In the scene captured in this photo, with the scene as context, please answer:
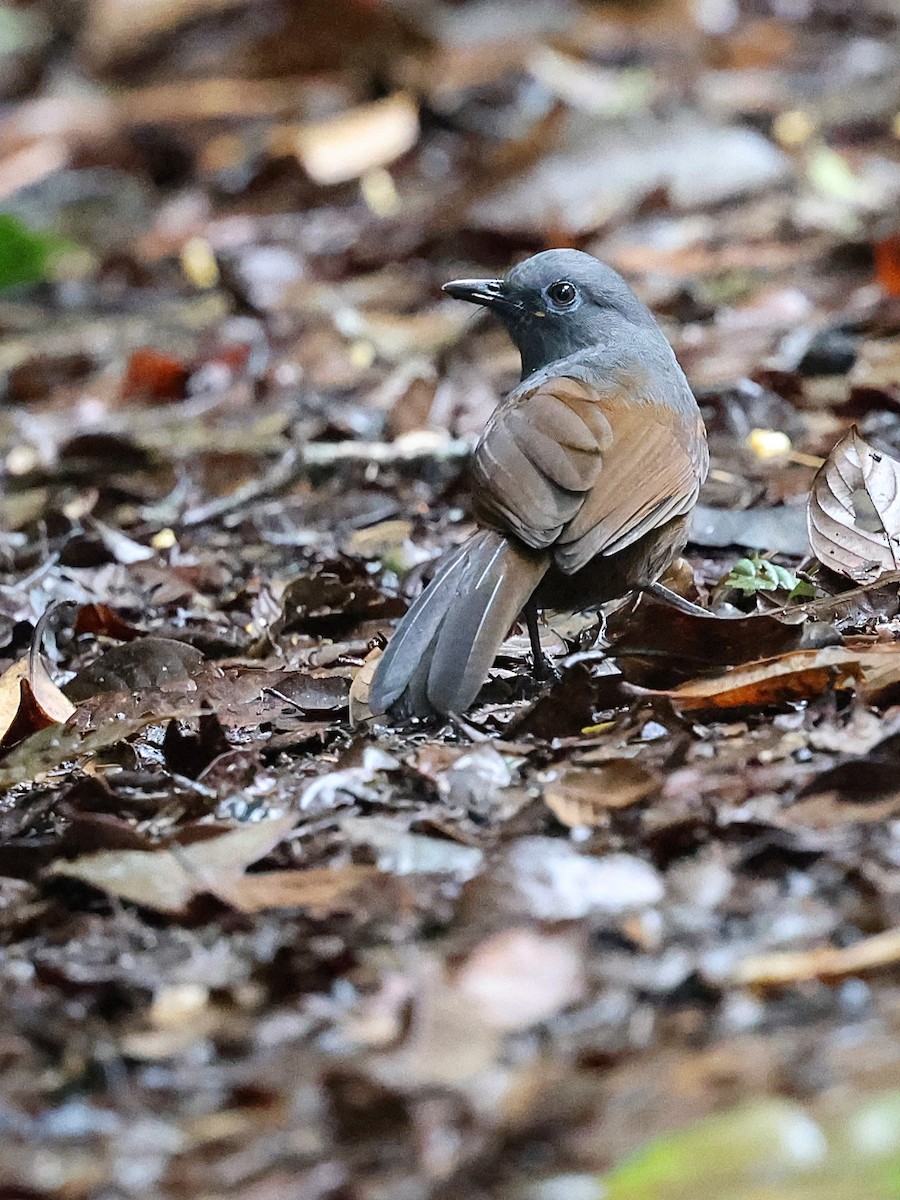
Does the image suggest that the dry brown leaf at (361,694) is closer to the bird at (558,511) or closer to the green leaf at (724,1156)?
the bird at (558,511)

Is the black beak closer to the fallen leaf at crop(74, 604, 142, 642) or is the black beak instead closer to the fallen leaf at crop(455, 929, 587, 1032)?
the fallen leaf at crop(74, 604, 142, 642)

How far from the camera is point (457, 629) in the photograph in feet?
11.7

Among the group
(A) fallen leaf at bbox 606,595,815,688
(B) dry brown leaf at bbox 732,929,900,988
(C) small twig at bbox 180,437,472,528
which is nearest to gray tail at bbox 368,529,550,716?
(A) fallen leaf at bbox 606,595,815,688

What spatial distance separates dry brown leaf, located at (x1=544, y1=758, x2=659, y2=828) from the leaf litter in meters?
0.01

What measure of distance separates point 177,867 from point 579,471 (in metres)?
1.40

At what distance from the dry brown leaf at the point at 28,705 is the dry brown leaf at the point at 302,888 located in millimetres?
1206

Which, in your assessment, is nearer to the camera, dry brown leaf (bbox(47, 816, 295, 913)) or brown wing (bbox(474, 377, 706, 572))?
dry brown leaf (bbox(47, 816, 295, 913))

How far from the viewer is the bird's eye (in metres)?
4.76

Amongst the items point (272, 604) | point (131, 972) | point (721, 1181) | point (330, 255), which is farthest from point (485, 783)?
point (330, 255)

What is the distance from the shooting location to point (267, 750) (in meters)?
3.66

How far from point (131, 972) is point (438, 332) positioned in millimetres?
4863

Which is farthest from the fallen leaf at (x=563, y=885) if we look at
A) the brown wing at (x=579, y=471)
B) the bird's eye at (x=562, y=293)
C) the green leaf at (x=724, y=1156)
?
the bird's eye at (x=562, y=293)

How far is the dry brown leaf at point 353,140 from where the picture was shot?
9.65m

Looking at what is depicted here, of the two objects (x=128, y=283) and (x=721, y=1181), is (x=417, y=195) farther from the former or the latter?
(x=721, y=1181)
